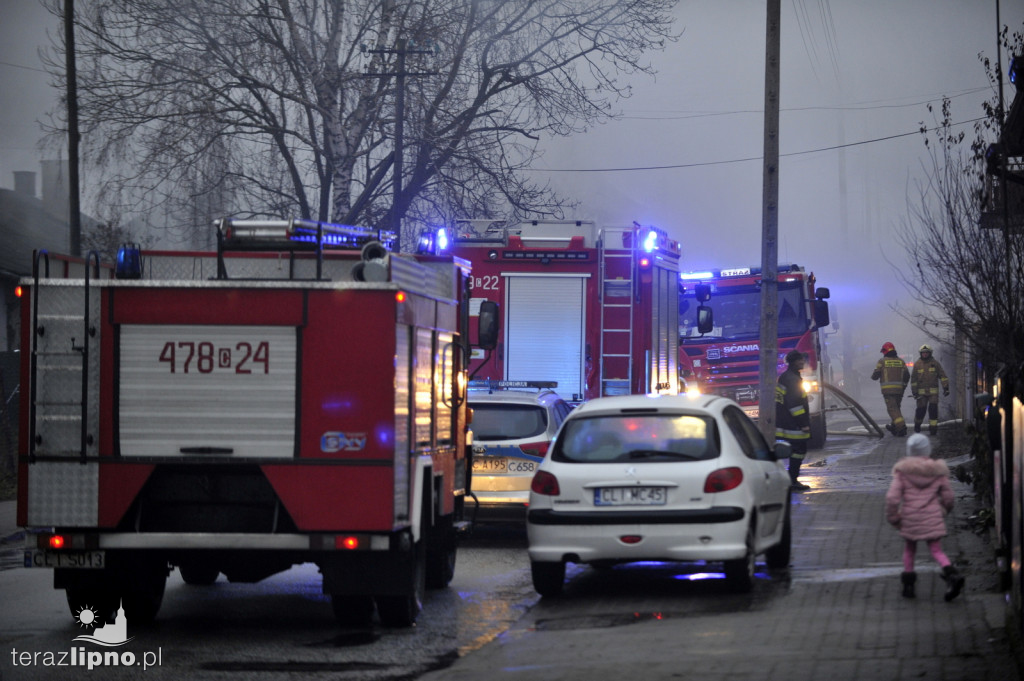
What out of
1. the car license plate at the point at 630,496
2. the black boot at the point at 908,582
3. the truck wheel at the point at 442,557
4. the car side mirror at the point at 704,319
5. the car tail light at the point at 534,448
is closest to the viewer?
the black boot at the point at 908,582

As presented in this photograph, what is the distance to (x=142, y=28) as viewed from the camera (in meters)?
25.6

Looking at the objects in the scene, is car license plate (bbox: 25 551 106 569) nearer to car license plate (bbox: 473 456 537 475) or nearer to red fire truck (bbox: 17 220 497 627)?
red fire truck (bbox: 17 220 497 627)

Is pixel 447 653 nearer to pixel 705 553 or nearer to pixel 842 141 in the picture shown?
pixel 705 553

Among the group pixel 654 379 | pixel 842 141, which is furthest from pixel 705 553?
pixel 842 141

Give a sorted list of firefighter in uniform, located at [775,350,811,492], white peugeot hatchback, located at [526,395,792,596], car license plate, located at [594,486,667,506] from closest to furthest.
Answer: white peugeot hatchback, located at [526,395,792,596] < car license plate, located at [594,486,667,506] < firefighter in uniform, located at [775,350,811,492]

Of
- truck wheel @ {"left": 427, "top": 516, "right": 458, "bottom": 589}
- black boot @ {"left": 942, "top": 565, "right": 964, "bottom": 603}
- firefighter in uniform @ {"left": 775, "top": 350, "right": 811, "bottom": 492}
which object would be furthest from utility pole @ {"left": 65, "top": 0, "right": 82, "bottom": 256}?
black boot @ {"left": 942, "top": 565, "right": 964, "bottom": 603}

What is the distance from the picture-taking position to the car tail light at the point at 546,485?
1017 cm

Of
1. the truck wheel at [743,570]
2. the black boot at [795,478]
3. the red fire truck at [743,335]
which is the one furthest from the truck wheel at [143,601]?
the red fire truck at [743,335]

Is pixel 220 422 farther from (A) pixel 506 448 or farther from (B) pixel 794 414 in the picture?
(B) pixel 794 414

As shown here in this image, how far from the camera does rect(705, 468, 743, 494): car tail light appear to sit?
32.6 ft

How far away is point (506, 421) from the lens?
44.4ft

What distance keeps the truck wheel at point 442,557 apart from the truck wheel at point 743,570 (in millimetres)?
2160

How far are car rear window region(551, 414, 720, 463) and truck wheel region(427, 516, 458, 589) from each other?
1.04 metres

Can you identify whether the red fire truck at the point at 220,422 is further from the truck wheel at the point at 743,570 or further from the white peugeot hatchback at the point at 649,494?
the truck wheel at the point at 743,570
